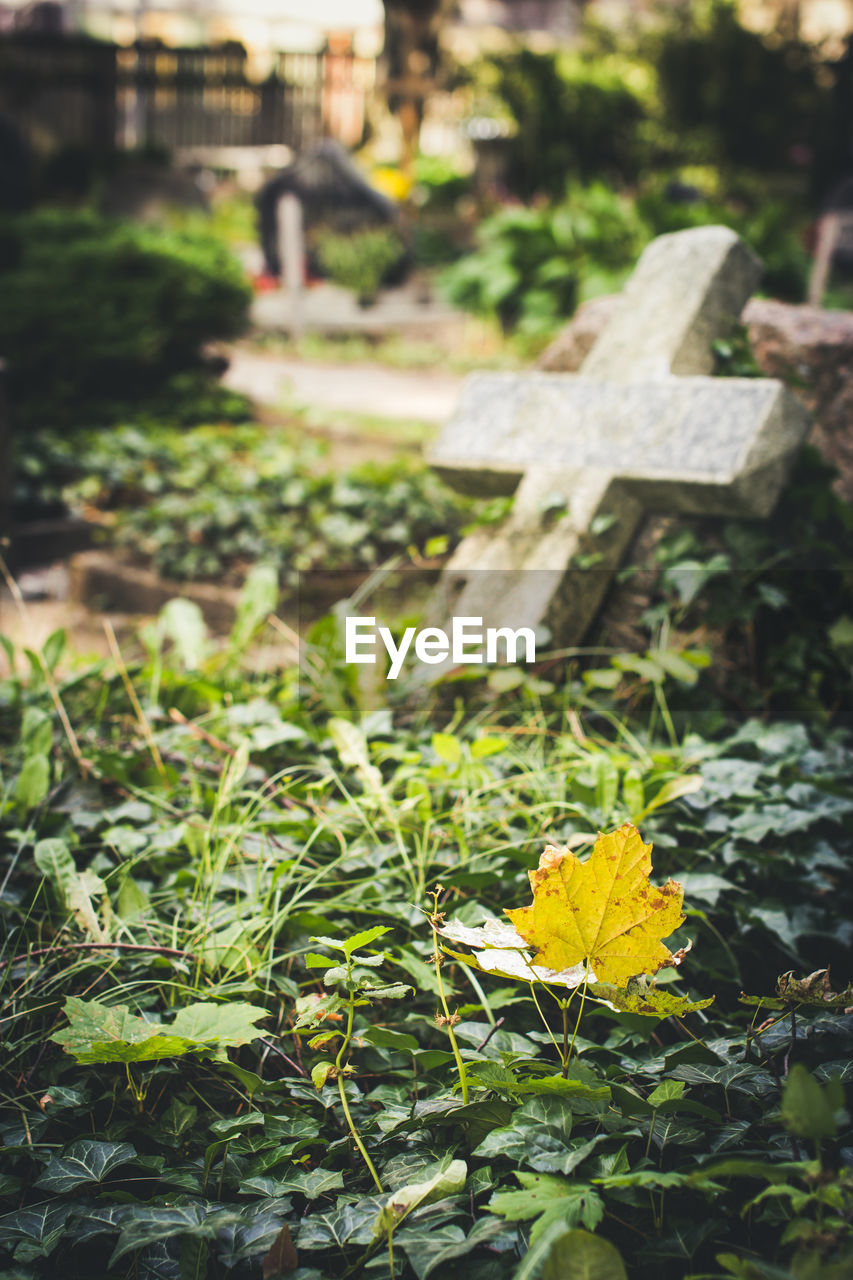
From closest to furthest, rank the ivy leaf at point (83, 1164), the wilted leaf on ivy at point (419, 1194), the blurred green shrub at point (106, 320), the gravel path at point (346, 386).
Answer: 1. the wilted leaf on ivy at point (419, 1194)
2. the ivy leaf at point (83, 1164)
3. the blurred green shrub at point (106, 320)
4. the gravel path at point (346, 386)

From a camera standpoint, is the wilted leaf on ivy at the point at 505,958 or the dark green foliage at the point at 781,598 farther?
the dark green foliage at the point at 781,598

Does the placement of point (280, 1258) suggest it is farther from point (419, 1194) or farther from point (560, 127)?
point (560, 127)

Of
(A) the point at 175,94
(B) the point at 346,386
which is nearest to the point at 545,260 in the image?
(B) the point at 346,386

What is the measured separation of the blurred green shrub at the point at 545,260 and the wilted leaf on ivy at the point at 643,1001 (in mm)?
8088

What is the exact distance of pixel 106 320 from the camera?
5.45 m

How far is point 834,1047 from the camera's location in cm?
111

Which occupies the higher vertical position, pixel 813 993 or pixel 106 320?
pixel 106 320

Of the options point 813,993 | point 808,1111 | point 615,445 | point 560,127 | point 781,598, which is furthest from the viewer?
point 560,127

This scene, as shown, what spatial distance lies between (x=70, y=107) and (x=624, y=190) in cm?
889

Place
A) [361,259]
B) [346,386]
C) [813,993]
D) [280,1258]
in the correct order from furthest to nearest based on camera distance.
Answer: [361,259] → [346,386] → [813,993] → [280,1258]

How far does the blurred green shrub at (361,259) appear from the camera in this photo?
32.9ft

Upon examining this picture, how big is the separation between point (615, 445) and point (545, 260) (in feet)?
24.8

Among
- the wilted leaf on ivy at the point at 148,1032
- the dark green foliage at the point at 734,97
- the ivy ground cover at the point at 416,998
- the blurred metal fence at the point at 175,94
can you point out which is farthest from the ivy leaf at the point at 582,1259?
the blurred metal fence at the point at 175,94

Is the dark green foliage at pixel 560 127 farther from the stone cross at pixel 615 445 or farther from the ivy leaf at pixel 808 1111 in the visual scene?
the ivy leaf at pixel 808 1111
